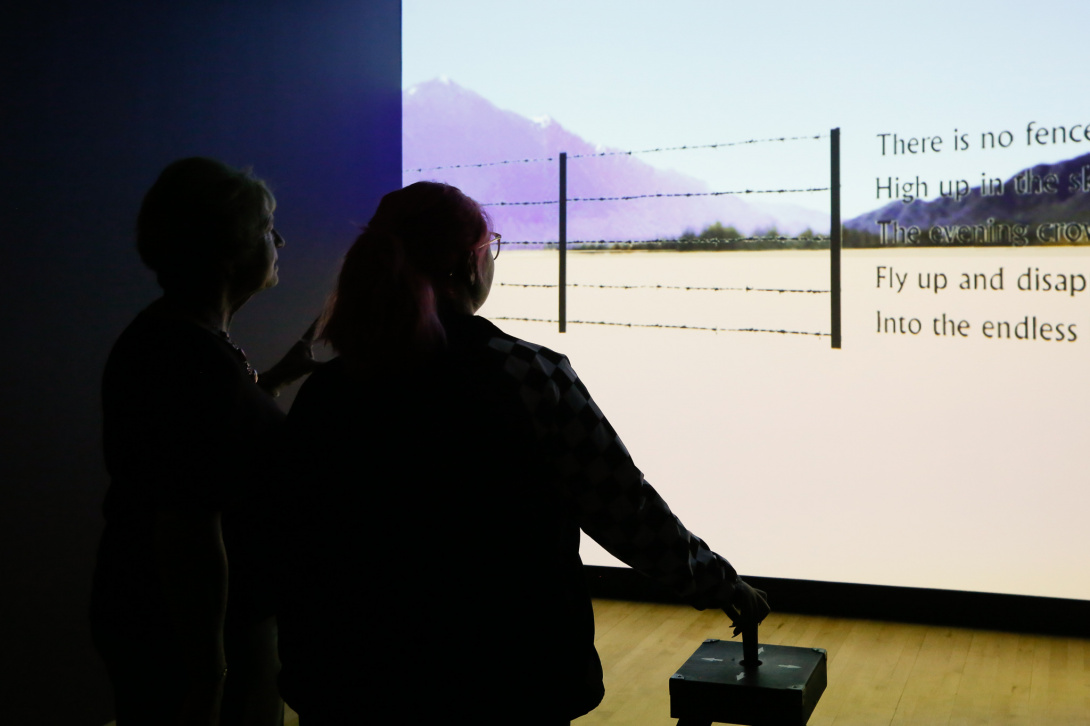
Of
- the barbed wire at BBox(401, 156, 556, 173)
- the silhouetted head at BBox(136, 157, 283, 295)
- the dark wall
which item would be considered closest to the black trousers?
the silhouetted head at BBox(136, 157, 283, 295)

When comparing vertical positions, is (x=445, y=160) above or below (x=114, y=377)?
above

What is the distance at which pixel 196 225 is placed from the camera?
1414 millimetres

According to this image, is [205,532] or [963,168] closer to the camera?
[205,532]

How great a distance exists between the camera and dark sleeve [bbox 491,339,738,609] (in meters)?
1.15

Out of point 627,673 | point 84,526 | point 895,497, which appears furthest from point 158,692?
point 895,497

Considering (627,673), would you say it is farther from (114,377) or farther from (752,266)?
(114,377)

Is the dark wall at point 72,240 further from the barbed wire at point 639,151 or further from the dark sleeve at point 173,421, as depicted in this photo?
the dark sleeve at point 173,421

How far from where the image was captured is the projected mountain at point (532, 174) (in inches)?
161

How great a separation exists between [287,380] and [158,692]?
56 cm

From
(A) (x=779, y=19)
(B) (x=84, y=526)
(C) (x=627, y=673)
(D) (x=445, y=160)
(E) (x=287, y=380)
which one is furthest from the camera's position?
(D) (x=445, y=160)

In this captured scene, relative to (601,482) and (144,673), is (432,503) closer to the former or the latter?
(601,482)

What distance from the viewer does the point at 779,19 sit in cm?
385

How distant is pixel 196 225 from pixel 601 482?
70 centimetres

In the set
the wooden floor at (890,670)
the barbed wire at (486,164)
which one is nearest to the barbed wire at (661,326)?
the barbed wire at (486,164)
